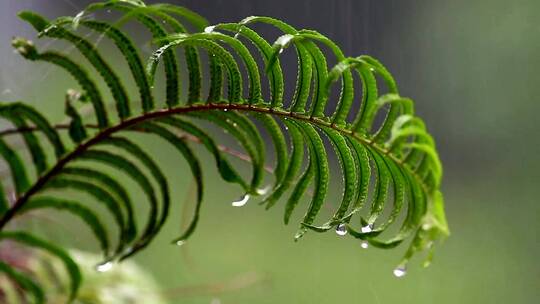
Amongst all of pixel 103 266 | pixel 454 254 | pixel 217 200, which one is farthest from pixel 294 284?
pixel 103 266

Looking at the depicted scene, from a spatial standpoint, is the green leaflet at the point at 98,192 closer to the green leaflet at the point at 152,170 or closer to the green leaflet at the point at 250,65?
the green leaflet at the point at 152,170

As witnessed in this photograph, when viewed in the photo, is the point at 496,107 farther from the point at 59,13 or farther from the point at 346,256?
the point at 59,13

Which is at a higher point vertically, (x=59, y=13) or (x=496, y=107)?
(x=496, y=107)

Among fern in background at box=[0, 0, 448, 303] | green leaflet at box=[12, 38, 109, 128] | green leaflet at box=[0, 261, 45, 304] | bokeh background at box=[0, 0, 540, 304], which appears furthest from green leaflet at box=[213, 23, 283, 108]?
bokeh background at box=[0, 0, 540, 304]

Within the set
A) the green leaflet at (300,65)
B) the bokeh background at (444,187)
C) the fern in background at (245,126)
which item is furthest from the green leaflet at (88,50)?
the bokeh background at (444,187)

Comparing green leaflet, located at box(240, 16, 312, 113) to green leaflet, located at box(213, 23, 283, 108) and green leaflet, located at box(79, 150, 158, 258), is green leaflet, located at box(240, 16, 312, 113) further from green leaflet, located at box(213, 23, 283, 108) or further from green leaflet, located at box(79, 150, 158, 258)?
green leaflet, located at box(79, 150, 158, 258)

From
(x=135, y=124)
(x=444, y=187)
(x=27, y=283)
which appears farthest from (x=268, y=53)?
(x=444, y=187)

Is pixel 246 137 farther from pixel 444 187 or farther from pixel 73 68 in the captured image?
pixel 444 187
